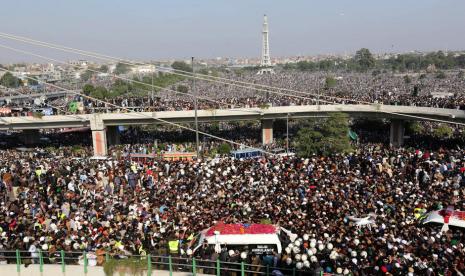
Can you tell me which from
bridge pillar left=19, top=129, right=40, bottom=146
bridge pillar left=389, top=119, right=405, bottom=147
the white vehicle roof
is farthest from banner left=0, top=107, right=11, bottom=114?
the white vehicle roof

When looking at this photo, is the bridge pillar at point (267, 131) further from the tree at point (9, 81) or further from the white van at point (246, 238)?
the tree at point (9, 81)

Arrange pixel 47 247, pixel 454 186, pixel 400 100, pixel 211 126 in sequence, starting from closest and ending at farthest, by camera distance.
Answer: pixel 47 247, pixel 454 186, pixel 400 100, pixel 211 126

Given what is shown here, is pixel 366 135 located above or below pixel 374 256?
below

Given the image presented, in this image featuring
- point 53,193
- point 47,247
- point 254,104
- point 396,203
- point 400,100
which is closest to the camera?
point 47,247

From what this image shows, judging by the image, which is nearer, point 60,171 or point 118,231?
point 118,231

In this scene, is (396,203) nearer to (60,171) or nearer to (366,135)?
(60,171)

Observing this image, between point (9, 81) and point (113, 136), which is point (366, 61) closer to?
point (9, 81)

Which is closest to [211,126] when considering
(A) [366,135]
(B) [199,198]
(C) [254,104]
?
(C) [254,104]

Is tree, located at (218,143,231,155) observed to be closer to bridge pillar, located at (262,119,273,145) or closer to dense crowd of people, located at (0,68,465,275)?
bridge pillar, located at (262,119,273,145)
